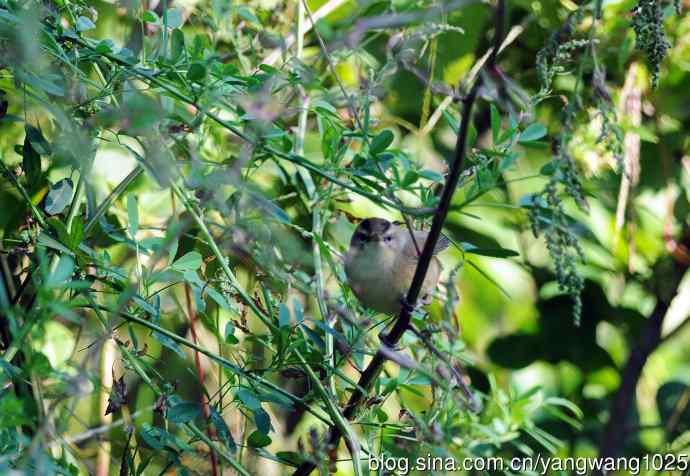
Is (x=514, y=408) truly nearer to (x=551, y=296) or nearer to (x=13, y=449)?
(x=13, y=449)

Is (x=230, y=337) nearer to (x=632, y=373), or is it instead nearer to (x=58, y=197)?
(x=58, y=197)

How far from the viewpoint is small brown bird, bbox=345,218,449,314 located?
2109 millimetres

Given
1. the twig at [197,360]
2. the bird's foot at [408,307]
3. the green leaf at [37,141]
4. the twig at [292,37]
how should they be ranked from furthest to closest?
1. the twig at [292,37]
2. the twig at [197,360]
3. the green leaf at [37,141]
4. the bird's foot at [408,307]

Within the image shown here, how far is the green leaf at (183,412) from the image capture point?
58.8 inches

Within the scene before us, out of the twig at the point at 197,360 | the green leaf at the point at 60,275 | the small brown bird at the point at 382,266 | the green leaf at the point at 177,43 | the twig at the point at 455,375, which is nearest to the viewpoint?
the green leaf at the point at 60,275

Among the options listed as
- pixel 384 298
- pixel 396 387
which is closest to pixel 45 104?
pixel 396 387

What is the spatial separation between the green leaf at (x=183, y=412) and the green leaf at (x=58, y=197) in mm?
423

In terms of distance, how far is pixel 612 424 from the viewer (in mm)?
3074

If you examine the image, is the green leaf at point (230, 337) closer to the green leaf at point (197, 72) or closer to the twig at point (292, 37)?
the green leaf at point (197, 72)

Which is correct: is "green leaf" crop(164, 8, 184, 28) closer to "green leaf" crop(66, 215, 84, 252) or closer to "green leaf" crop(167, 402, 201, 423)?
"green leaf" crop(66, 215, 84, 252)

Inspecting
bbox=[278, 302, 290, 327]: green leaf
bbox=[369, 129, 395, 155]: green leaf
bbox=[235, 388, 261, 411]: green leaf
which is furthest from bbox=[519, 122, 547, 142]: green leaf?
bbox=[235, 388, 261, 411]: green leaf

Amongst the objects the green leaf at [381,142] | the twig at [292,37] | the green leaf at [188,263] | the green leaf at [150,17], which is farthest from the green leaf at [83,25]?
the twig at [292,37]

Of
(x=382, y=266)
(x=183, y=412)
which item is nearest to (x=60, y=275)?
(x=183, y=412)

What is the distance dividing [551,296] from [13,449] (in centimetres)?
229
